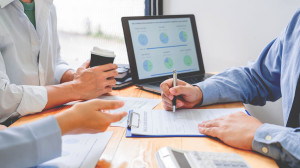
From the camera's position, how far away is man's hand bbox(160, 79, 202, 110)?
33.5 inches

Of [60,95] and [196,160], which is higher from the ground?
[60,95]

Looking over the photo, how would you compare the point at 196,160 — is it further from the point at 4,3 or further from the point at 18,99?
the point at 4,3

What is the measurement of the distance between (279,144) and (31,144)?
1.83ft

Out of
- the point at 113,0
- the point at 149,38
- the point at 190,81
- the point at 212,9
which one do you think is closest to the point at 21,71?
the point at 149,38

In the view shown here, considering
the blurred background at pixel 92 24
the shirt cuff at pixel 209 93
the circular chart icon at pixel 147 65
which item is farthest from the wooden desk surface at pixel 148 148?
the blurred background at pixel 92 24

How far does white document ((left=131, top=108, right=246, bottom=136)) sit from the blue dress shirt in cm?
9

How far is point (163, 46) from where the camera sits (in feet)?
3.98

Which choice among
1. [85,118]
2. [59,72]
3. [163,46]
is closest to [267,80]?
[163,46]

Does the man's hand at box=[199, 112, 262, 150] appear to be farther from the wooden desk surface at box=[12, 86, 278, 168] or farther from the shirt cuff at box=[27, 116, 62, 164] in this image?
the shirt cuff at box=[27, 116, 62, 164]

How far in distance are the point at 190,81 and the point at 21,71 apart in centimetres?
74

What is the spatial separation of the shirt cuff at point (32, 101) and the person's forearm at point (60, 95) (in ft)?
0.07

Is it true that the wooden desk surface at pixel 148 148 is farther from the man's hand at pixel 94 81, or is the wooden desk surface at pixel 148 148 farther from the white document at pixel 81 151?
the man's hand at pixel 94 81

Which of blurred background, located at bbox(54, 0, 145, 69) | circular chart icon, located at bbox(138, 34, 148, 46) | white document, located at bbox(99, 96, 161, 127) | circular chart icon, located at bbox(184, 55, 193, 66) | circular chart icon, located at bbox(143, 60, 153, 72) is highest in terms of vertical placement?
blurred background, located at bbox(54, 0, 145, 69)

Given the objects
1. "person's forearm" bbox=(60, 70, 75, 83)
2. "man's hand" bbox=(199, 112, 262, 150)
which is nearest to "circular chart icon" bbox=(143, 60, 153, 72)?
"person's forearm" bbox=(60, 70, 75, 83)
